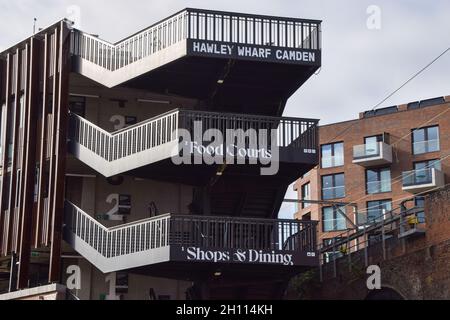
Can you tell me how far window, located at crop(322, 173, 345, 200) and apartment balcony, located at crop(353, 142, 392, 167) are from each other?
271 cm

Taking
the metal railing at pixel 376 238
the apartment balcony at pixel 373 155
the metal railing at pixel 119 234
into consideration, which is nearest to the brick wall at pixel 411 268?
the metal railing at pixel 376 238

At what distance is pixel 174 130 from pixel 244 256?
422 centimetres

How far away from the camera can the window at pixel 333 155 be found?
81312 mm

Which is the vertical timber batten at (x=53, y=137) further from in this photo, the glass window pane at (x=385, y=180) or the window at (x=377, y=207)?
the glass window pane at (x=385, y=180)

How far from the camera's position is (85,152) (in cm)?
3362

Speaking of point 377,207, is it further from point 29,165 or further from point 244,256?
point 244,256

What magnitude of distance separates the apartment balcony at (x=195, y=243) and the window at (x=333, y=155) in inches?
1941

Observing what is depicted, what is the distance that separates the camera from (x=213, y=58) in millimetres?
32062

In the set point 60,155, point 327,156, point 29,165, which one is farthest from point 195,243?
point 327,156

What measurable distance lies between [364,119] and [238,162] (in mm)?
49187

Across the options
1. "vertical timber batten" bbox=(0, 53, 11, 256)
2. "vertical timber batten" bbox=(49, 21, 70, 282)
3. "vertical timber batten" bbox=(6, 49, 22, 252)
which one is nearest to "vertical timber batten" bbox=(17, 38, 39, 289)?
"vertical timber batten" bbox=(6, 49, 22, 252)

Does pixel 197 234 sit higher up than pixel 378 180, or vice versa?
pixel 378 180

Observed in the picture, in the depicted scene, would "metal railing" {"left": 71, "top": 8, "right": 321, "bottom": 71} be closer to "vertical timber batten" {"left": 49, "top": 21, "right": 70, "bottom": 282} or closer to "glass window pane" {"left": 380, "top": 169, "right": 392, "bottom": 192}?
"vertical timber batten" {"left": 49, "top": 21, "right": 70, "bottom": 282}
